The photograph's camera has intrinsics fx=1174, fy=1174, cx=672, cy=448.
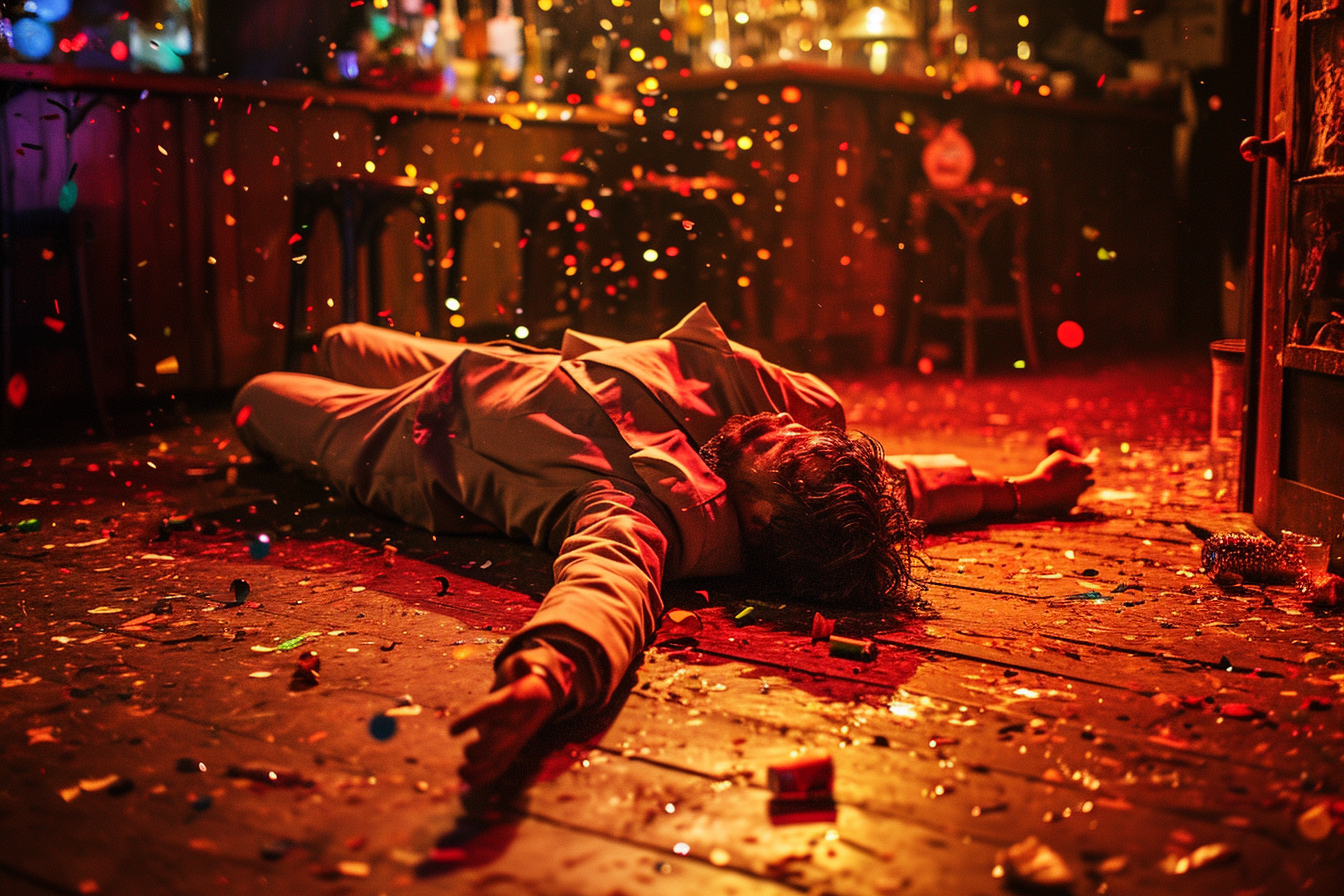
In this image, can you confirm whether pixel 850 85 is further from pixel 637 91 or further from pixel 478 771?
pixel 478 771

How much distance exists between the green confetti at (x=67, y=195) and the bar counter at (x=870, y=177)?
2815mm

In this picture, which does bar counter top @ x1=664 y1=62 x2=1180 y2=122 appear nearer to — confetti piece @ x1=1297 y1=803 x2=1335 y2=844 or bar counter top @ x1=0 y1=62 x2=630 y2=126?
bar counter top @ x1=0 y1=62 x2=630 y2=126

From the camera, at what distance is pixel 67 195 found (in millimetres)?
4000

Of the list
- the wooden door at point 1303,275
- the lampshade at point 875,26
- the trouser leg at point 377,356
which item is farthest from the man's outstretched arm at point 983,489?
the lampshade at point 875,26

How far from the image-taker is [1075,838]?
124cm

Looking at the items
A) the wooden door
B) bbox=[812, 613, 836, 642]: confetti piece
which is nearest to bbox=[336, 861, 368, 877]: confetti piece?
bbox=[812, 613, 836, 642]: confetti piece

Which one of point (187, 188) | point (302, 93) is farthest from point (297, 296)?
point (302, 93)

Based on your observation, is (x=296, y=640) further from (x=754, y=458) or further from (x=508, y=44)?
(x=508, y=44)

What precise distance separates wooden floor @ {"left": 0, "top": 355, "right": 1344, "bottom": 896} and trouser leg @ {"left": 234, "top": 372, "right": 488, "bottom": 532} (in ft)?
0.33

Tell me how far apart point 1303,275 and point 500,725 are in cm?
181

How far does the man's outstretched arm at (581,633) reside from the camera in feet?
4.34

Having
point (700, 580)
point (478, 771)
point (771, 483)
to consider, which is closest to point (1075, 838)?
point (478, 771)

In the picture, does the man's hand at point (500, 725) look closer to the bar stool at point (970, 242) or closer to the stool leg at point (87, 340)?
the stool leg at point (87, 340)

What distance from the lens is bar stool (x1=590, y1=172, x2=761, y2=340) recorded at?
5.39 metres
